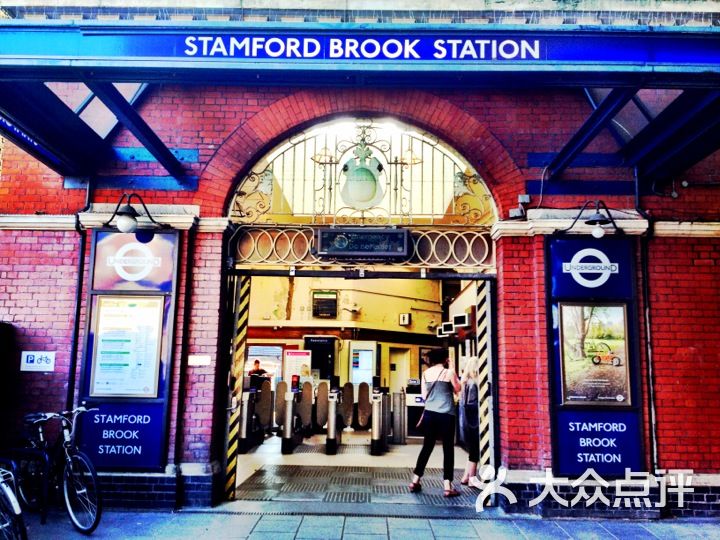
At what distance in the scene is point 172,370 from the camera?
6598mm

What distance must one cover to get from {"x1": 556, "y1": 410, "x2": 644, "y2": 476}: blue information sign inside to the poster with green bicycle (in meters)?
0.17

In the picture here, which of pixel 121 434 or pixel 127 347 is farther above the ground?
pixel 127 347

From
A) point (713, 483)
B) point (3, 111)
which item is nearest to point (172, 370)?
point (3, 111)

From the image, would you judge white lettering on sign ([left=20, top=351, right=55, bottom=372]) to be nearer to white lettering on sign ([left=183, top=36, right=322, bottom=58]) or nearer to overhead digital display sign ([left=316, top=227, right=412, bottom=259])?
overhead digital display sign ([left=316, top=227, right=412, bottom=259])

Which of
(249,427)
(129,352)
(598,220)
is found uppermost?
(598,220)

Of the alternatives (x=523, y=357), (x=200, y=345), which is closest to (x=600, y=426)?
(x=523, y=357)

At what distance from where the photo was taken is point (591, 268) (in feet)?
22.0

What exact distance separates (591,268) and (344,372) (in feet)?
35.4

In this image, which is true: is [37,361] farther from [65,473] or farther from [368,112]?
[368,112]

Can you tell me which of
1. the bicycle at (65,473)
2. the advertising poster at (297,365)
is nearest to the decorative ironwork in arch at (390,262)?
the bicycle at (65,473)

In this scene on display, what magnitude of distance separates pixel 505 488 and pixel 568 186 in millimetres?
3635

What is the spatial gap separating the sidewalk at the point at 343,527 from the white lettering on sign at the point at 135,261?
8.76 ft

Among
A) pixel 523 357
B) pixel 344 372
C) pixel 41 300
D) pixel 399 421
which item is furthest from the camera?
pixel 344 372

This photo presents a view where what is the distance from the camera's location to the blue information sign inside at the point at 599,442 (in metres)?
6.39
